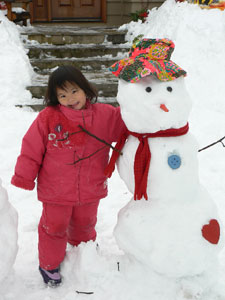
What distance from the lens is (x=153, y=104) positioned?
1539 mm

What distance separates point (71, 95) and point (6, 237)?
2.71 feet

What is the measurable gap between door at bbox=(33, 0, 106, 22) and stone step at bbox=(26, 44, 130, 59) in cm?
200

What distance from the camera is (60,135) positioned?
1807 millimetres

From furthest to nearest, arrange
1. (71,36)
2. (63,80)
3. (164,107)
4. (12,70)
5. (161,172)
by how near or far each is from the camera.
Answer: (71,36) → (12,70) → (63,80) → (161,172) → (164,107)

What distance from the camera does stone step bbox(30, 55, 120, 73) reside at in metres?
5.46

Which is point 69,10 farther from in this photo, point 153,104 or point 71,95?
point 153,104

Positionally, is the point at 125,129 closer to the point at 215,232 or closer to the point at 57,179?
the point at 57,179

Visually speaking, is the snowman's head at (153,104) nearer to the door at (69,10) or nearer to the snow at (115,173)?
the snow at (115,173)

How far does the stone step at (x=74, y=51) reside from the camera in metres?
5.62

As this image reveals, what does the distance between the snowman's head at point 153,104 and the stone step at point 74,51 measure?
4.37 m

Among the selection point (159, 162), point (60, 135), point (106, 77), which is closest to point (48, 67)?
point (106, 77)

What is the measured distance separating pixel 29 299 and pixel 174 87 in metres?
1.38

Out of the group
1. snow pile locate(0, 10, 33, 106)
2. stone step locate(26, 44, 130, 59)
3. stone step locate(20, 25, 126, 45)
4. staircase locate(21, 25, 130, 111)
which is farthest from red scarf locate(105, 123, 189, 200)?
stone step locate(20, 25, 126, 45)

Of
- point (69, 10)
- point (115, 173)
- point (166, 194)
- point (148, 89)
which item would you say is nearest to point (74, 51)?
point (69, 10)
